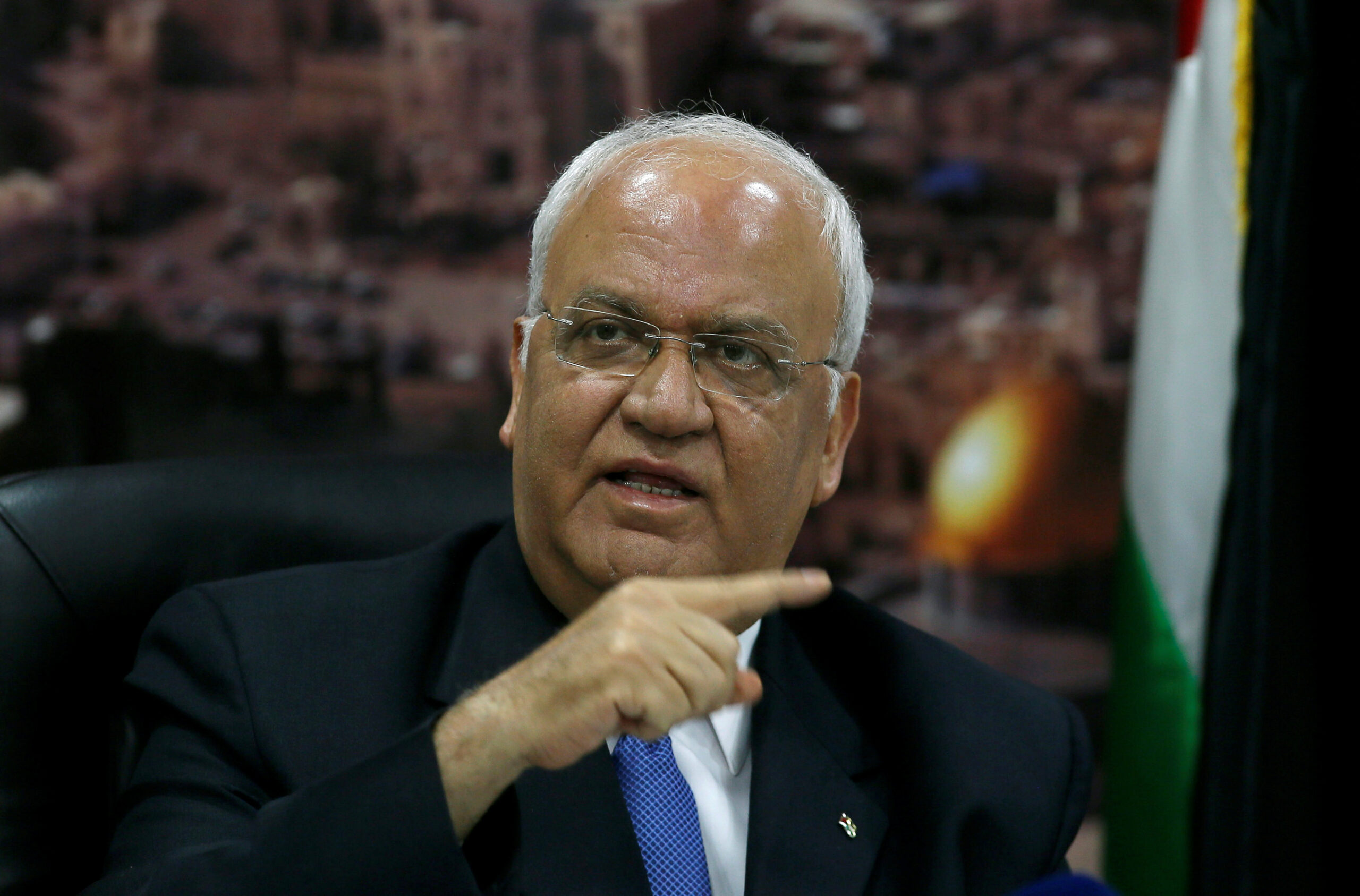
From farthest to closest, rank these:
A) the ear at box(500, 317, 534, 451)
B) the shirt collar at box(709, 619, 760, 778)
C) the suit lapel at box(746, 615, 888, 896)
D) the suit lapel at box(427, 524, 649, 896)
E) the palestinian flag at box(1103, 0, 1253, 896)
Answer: the palestinian flag at box(1103, 0, 1253, 896) → the ear at box(500, 317, 534, 451) → the shirt collar at box(709, 619, 760, 778) → the suit lapel at box(746, 615, 888, 896) → the suit lapel at box(427, 524, 649, 896)

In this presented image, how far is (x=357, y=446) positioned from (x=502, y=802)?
6.16 feet

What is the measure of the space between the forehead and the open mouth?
8.3 inches

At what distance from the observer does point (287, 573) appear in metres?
1.76

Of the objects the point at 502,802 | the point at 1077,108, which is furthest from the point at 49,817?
the point at 1077,108

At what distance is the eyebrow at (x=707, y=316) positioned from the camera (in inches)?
67.4

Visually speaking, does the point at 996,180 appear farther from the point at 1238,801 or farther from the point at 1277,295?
the point at 1238,801

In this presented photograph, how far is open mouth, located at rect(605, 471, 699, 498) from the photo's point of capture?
5.44 ft

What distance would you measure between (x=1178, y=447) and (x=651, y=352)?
1467 millimetres

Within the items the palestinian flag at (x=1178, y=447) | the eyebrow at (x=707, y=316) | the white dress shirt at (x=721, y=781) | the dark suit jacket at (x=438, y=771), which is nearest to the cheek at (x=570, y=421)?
the eyebrow at (x=707, y=316)

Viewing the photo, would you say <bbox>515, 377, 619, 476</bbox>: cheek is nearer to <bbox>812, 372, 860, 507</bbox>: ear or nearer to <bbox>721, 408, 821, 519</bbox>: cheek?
<bbox>721, 408, 821, 519</bbox>: cheek

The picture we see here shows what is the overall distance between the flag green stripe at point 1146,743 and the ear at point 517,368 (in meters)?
1.53

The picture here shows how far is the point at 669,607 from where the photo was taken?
4.30ft

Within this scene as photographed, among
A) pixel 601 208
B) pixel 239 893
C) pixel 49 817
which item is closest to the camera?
pixel 239 893

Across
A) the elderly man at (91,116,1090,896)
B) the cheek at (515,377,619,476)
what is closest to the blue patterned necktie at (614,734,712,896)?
the elderly man at (91,116,1090,896)
